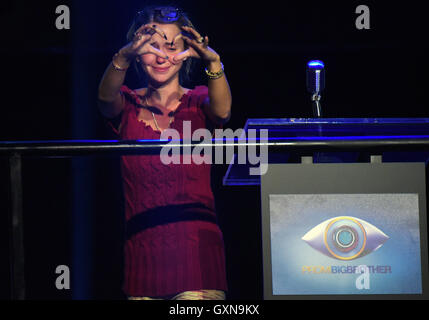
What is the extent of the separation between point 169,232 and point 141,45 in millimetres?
612

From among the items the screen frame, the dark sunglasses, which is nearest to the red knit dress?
the dark sunglasses

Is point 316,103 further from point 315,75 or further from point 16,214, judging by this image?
point 16,214

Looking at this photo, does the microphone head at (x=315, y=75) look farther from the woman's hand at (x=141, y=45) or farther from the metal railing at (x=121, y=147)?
the metal railing at (x=121, y=147)

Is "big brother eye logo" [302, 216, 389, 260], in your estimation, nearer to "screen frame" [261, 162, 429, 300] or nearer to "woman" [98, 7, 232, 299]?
"screen frame" [261, 162, 429, 300]

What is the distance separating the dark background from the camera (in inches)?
110

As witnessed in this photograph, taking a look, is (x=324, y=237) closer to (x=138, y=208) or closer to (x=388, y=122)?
(x=388, y=122)

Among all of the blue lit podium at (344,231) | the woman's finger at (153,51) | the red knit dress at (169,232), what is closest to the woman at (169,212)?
the red knit dress at (169,232)

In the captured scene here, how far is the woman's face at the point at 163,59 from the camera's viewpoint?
2145mm

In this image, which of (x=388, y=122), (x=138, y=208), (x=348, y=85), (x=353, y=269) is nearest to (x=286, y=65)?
(x=348, y=85)

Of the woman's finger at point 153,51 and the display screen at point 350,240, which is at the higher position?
the woman's finger at point 153,51

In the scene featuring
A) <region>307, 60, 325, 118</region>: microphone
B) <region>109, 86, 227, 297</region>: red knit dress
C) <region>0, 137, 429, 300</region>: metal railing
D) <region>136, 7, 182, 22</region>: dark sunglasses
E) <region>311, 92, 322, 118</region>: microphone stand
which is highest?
<region>136, 7, 182, 22</region>: dark sunglasses

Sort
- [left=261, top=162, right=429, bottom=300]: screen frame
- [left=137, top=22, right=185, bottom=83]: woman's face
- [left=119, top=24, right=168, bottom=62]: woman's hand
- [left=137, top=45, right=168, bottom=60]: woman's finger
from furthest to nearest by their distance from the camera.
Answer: [left=137, top=22, right=185, bottom=83]: woman's face, [left=137, top=45, right=168, bottom=60]: woman's finger, [left=119, top=24, right=168, bottom=62]: woman's hand, [left=261, top=162, right=429, bottom=300]: screen frame

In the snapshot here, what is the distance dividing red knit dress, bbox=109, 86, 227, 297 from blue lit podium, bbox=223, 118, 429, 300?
34.2 inches

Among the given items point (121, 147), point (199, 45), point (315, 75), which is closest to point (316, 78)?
point (315, 75)
